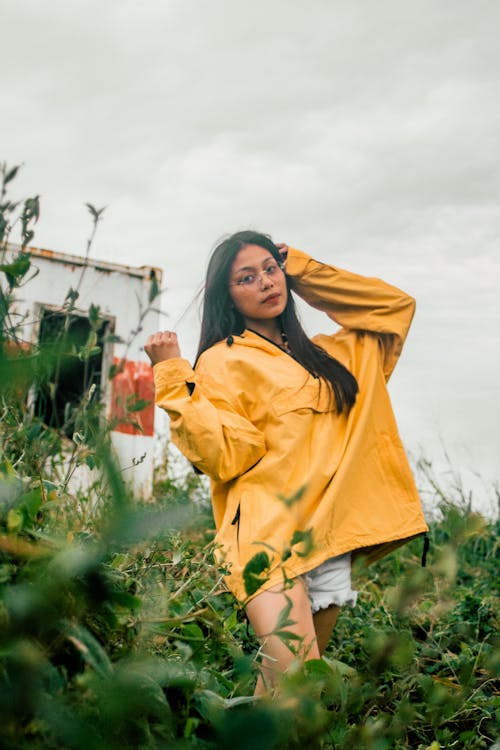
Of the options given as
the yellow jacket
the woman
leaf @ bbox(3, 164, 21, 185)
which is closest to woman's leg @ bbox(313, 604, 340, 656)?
the woman

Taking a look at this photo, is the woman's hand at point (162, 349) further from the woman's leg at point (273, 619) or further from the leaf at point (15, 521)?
the leaf at point (15, 521)

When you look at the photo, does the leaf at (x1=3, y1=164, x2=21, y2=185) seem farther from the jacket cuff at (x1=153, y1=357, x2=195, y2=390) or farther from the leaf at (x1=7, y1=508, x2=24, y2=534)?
the leaf at (x1=7, y1=508, x2=24, y2=534)

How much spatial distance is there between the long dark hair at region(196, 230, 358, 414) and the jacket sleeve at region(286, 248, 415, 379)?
104mm

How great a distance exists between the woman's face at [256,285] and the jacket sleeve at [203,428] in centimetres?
47

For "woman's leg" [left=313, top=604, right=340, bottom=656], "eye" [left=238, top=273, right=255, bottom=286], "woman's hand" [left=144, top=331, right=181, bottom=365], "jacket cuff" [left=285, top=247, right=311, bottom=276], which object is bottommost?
"woman's leg" [left=313, top=604, right=340, bottom=656]

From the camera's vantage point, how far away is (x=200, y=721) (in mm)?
974

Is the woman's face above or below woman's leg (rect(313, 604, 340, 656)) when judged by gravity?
above

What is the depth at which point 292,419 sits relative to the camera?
2.63 m

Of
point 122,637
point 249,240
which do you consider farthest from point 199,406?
point 122,637

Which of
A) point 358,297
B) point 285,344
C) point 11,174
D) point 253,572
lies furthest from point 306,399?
point 253,572

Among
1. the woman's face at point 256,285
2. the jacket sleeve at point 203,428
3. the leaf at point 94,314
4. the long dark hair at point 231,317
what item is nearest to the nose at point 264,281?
the woman's face at point 256,285

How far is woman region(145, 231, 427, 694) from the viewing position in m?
2.43

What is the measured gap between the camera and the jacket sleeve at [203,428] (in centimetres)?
243

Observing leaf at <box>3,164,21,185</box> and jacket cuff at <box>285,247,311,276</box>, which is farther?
jacket cuff at <box>285,247,311,276</box>
